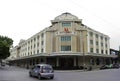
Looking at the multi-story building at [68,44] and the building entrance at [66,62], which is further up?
the multi-story building at [68,44]

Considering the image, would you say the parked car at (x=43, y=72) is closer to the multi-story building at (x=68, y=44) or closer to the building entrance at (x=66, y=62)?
the multi-story building at (x=68, y=44)

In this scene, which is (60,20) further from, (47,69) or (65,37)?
(47,69)

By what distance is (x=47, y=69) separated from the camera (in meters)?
27.4

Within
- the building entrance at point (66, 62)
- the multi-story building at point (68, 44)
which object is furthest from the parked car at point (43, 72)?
Result: the building entrance at point (66, 62)

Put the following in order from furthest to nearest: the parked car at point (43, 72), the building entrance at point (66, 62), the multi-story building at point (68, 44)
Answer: the building entrance at point (66, 62), the multi-story building at point (68, 44), the parked car at point (43, 72)

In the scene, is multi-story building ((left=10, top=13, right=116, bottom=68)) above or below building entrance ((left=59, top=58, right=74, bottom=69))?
above

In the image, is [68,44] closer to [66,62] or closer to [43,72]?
[66,62]

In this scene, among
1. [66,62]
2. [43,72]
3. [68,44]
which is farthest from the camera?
[66,62]

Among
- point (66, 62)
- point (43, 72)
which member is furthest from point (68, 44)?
point (43, 72)

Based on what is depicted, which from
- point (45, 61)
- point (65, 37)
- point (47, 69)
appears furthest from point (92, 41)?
point (47, 69)

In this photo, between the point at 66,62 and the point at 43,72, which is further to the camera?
the point at 66,62

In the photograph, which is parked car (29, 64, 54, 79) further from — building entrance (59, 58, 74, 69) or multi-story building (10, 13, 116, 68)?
building entrance (59, 58, 74, 69)

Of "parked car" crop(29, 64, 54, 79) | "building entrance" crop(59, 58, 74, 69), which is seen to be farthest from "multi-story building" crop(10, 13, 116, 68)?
"parked car" crop(29, 64, 54, 79)

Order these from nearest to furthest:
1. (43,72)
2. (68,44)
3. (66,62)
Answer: (43,72) → (68,44) → (66,62)
